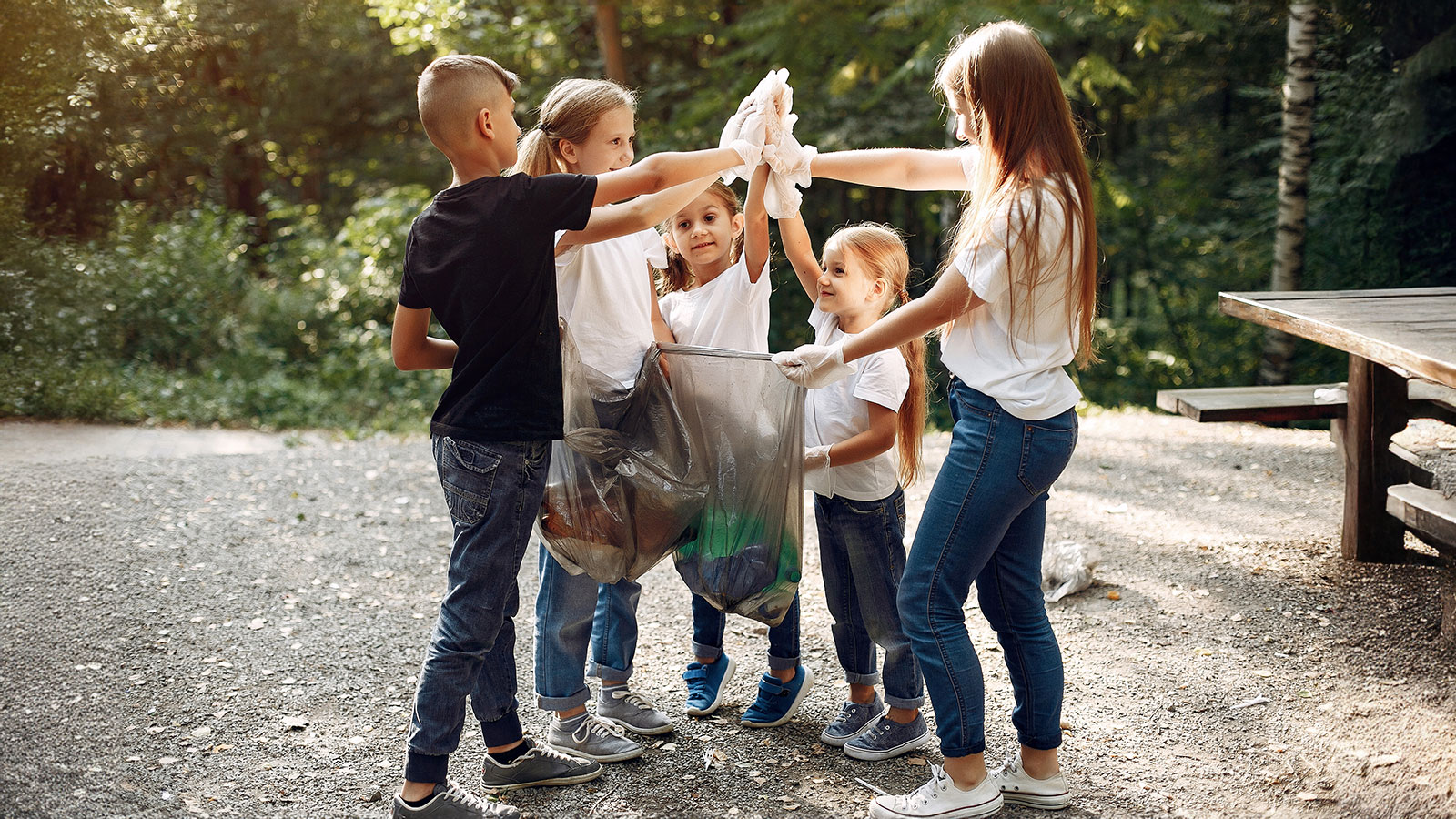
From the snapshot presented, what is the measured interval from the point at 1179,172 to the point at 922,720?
995cm

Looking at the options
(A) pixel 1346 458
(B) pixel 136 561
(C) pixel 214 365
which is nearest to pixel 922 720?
(A) pixel 1346 458

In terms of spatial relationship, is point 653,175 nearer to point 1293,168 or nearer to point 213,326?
point 1293,168

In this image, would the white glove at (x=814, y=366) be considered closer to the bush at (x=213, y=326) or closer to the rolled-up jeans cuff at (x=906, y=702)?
the rolled-up jeans cuff at (x=906, y=702)

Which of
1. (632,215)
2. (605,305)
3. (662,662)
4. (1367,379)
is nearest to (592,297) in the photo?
(605,305)

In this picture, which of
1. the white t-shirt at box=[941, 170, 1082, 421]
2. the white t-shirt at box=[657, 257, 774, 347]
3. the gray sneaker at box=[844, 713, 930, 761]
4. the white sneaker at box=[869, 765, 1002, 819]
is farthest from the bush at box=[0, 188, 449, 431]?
the white t-shirt at box=[941, 170, 1082, 421]

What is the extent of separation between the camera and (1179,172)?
11.2 meters

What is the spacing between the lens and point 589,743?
2.79 meters

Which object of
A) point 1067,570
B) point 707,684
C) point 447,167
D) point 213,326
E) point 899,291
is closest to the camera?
point 899,291

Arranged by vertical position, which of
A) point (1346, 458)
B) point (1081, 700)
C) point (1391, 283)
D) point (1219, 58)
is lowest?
point (1081, 700)

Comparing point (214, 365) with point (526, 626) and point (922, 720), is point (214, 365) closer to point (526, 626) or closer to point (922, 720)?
point (526, 626)

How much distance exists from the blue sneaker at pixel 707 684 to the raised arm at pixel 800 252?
1118 millimetres

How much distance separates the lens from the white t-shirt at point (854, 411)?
8.55 feet

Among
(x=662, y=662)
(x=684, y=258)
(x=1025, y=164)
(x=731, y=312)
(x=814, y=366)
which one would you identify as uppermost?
(x=1025, y=164)

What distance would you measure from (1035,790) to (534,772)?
121cm
